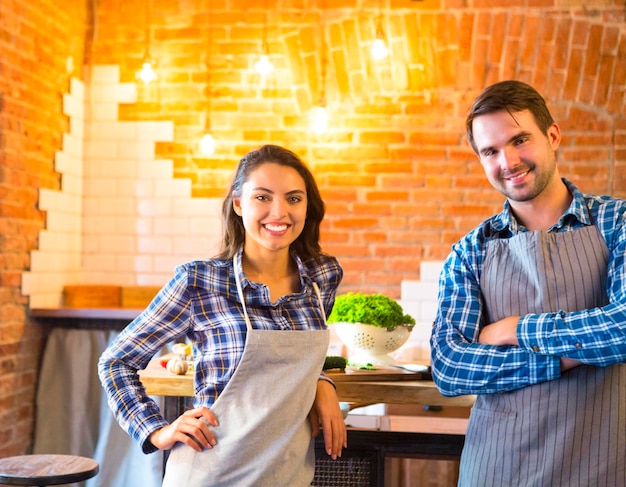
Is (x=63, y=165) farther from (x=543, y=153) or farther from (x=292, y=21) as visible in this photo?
(x=543, y=153)

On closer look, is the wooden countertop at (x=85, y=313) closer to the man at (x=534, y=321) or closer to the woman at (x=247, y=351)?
the woman at (x=247, y=351)

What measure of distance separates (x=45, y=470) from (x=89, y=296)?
8.30 ft

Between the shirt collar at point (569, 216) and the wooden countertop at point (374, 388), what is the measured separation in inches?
24.9

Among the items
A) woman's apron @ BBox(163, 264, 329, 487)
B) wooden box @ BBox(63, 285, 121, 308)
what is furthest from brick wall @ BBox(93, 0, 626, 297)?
woman's apron @ BBox(163, 264, 329, 487)

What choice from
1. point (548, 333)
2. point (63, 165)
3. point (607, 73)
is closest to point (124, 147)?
point (63, 165)

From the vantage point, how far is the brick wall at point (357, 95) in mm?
4840

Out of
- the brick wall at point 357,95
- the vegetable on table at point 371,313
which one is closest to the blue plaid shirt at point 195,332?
the vegetable on table at point 371,313

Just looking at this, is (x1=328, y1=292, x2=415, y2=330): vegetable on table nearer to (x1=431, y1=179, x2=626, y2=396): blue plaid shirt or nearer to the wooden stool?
(x1=431, y1=179, x2=626, y2=396): blue plaid shirt

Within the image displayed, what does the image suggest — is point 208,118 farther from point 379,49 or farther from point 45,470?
point 45,470

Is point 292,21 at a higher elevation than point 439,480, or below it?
higher

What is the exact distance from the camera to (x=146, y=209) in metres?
5.13

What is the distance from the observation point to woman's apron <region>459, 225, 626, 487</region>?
6.08ft

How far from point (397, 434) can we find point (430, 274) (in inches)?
90.2

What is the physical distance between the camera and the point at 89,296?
494 centimetres
